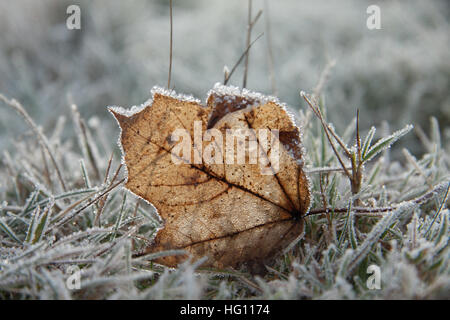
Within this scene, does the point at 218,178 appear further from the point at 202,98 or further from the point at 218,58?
the point at 218,58

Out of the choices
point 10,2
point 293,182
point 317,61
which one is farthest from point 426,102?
point 10,2

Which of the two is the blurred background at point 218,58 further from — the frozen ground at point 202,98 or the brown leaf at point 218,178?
the brown leaf at point 218,178

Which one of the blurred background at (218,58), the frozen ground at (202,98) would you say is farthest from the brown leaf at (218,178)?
the blurred background at (218,58)

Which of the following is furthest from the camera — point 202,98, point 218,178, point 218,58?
point 218,58

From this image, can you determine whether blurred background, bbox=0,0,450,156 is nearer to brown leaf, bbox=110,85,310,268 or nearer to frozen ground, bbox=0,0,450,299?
frozen ground, bbox=0,0,450,299

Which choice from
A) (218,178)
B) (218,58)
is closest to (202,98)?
(218,58)
